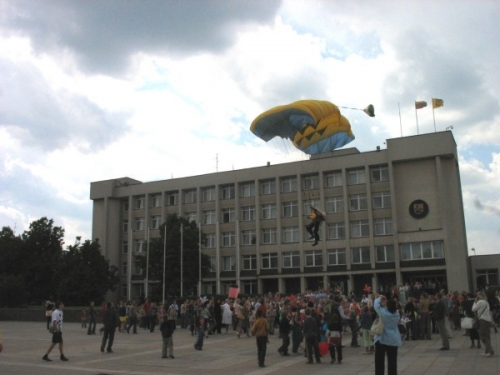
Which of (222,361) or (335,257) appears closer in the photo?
(222,361)

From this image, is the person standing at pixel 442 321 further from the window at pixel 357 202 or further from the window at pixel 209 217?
the window at pixel 209 217

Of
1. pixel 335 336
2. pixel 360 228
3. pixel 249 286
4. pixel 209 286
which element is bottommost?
pixel 335 336

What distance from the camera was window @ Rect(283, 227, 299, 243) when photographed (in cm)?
6166

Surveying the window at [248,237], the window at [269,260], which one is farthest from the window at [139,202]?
the window at [269,260]

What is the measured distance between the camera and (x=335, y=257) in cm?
5847

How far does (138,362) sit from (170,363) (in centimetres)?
113

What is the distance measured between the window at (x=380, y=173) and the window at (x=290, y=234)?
436 inches

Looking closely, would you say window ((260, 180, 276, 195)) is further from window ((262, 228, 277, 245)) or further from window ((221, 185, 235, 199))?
window ((262, 228, 277, 245))

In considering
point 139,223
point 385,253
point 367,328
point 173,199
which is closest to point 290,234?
point 385,253

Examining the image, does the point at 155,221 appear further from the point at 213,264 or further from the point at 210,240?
the point at 213,264

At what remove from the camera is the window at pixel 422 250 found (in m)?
53.3

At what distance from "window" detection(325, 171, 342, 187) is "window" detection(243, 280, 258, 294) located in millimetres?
15226

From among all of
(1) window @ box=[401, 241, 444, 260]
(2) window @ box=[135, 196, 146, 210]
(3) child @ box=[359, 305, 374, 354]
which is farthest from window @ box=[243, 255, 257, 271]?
(3) child @ box=[359, 305, 374, 354]

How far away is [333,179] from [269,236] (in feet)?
35.0
